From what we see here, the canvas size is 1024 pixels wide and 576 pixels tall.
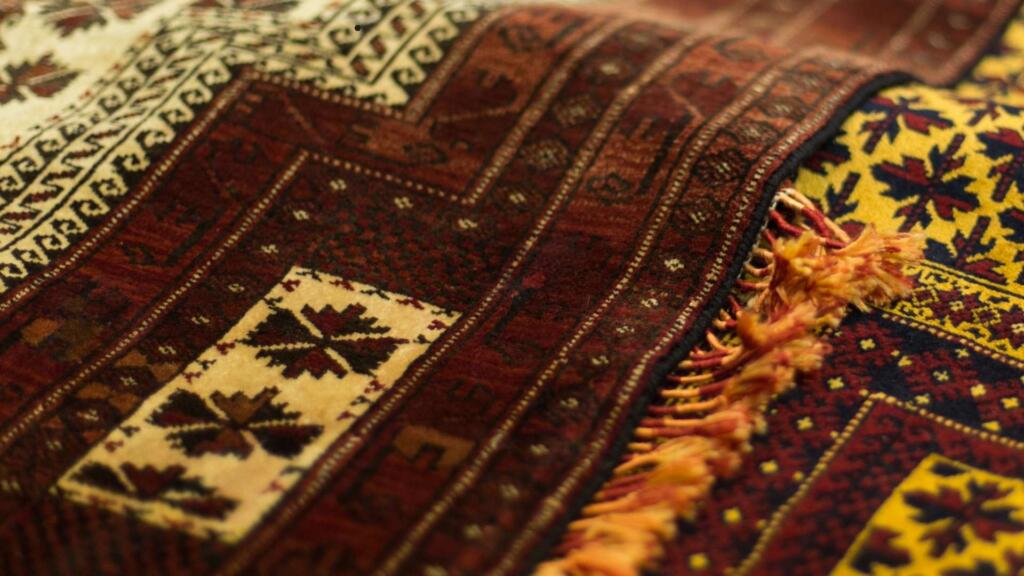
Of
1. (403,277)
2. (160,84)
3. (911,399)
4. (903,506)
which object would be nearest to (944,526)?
(903,506)

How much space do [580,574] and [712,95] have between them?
2.77 feet

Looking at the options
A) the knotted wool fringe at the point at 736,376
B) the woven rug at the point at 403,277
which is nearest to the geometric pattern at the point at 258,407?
the woven rug at the point at 403,277

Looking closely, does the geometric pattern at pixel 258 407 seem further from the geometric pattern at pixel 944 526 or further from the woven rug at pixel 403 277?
the geometric pattern at pixel 944 526

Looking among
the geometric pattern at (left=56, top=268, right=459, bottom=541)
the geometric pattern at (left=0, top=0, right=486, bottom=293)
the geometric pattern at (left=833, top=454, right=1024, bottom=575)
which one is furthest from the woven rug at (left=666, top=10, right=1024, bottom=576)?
the geometric pattern at (left=0, top=0, right=486, bottom=293)

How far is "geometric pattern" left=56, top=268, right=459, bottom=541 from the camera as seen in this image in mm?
1187

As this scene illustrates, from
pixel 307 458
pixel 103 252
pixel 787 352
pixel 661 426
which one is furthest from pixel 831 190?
pixel 103 252

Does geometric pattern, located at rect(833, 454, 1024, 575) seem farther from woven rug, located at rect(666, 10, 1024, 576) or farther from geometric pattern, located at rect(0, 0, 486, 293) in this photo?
geometric pattern, located at rect(0, 0, 486, 293)

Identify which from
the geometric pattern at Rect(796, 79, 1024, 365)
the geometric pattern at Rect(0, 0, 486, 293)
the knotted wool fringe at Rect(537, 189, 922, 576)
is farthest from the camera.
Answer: the geometric pattern at Rect(0, 0, 486, 293)

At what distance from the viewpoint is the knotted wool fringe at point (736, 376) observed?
3.74ft

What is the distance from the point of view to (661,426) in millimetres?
1271

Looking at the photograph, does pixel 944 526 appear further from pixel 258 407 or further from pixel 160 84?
pixel 160 84

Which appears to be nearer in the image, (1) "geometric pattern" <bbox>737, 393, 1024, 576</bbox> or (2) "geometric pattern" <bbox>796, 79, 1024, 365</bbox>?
(1) "geometric pattern" <bbox>737, 393, 1024, 576</bbox>

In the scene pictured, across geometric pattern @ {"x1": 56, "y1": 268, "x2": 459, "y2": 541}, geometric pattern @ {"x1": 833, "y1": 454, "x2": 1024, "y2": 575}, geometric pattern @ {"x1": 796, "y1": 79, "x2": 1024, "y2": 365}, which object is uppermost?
geometric pattern @ {"x1": 796, "y1": 79, "x2": 1024, "y2": 365}

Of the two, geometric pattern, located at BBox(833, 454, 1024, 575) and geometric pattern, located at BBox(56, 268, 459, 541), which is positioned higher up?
geometric pattern, located at BBox(56, 268, 459, 541)
